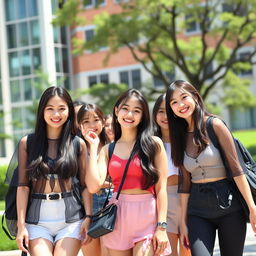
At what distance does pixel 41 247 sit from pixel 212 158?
1.42m

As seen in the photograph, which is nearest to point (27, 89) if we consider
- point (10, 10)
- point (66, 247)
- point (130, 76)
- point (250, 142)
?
point (10, 10)

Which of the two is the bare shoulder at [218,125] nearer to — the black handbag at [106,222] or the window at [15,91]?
the black handbag at [106,222]

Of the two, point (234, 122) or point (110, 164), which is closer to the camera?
point (110, 164)

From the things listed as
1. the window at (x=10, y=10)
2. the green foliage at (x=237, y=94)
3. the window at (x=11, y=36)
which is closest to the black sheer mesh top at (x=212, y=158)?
the green foliage at (x=237, y=94)

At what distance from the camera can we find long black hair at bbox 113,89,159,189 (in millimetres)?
3951

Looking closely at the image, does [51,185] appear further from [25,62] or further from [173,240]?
[25,62]

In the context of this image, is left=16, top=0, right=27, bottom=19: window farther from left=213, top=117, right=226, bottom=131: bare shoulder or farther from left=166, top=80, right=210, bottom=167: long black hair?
left=213, top=117, right=226, bottom=131: bare shoulder

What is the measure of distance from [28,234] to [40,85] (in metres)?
28.0

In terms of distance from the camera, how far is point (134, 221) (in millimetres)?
3951

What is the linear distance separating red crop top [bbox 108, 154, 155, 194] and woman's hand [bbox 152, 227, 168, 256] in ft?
0.99

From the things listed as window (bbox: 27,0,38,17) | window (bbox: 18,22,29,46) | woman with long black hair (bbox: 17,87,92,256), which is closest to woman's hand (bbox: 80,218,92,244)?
woman with long black hair (bbox: 17,87,92,256)

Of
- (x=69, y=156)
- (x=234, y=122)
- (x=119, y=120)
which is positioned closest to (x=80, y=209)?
(x=69, y=156)

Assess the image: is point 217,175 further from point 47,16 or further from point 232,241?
point 47,16

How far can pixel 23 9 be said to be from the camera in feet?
128
